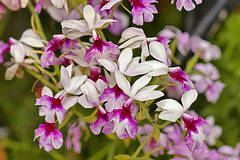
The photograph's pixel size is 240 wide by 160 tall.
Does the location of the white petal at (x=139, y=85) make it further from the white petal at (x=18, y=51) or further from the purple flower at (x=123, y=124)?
the white petal at (x=18, y=51)

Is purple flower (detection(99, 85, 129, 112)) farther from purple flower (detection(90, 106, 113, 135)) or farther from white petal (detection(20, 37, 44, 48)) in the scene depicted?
white petal (detection(20, 37, 44, 48))

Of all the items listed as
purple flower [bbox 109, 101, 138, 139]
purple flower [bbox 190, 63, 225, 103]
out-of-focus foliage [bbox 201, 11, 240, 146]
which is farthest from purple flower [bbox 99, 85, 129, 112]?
out-of-focus foliage [bbox 201, 11, 240, 146]

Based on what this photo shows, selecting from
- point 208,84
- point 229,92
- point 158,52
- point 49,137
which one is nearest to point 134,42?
point 158,52

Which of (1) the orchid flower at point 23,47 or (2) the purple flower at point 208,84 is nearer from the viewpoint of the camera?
(1) the orchid flower at point 23,47

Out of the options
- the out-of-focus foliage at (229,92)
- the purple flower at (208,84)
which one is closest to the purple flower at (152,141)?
the purple flower at (208,84)

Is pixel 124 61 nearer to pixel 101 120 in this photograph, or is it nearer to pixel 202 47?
pixel 101 120

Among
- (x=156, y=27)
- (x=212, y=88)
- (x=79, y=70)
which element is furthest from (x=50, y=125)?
(x=156, y=27)
